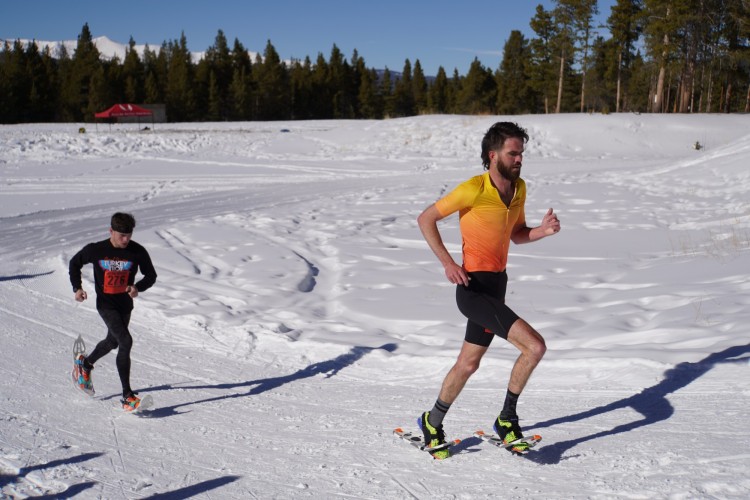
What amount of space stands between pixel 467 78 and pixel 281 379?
3079 inches

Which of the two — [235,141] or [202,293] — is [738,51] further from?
[202,293]

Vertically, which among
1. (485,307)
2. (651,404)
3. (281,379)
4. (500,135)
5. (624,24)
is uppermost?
(624,24)

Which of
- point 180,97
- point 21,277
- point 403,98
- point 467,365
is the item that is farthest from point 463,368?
point 403,98

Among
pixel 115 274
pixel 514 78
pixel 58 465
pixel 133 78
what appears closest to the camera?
pixel 58 465

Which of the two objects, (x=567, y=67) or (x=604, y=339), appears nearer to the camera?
(x=604, y=339)

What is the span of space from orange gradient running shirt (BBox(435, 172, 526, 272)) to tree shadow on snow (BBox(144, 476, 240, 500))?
1928mm

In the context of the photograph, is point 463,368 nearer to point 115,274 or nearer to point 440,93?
point 115,274

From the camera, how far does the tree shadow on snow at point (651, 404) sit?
173 inches

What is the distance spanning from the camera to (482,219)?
4.09 meters

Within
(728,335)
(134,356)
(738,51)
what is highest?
(738,51)

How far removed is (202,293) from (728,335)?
251 inches

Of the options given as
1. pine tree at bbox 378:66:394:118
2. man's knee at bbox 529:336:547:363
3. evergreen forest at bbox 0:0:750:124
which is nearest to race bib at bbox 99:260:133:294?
man's knee at bbox 529:336:547:363

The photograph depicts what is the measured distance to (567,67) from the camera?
60.4 meters

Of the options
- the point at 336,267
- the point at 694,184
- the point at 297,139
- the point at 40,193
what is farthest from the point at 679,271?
the point at 297,139
